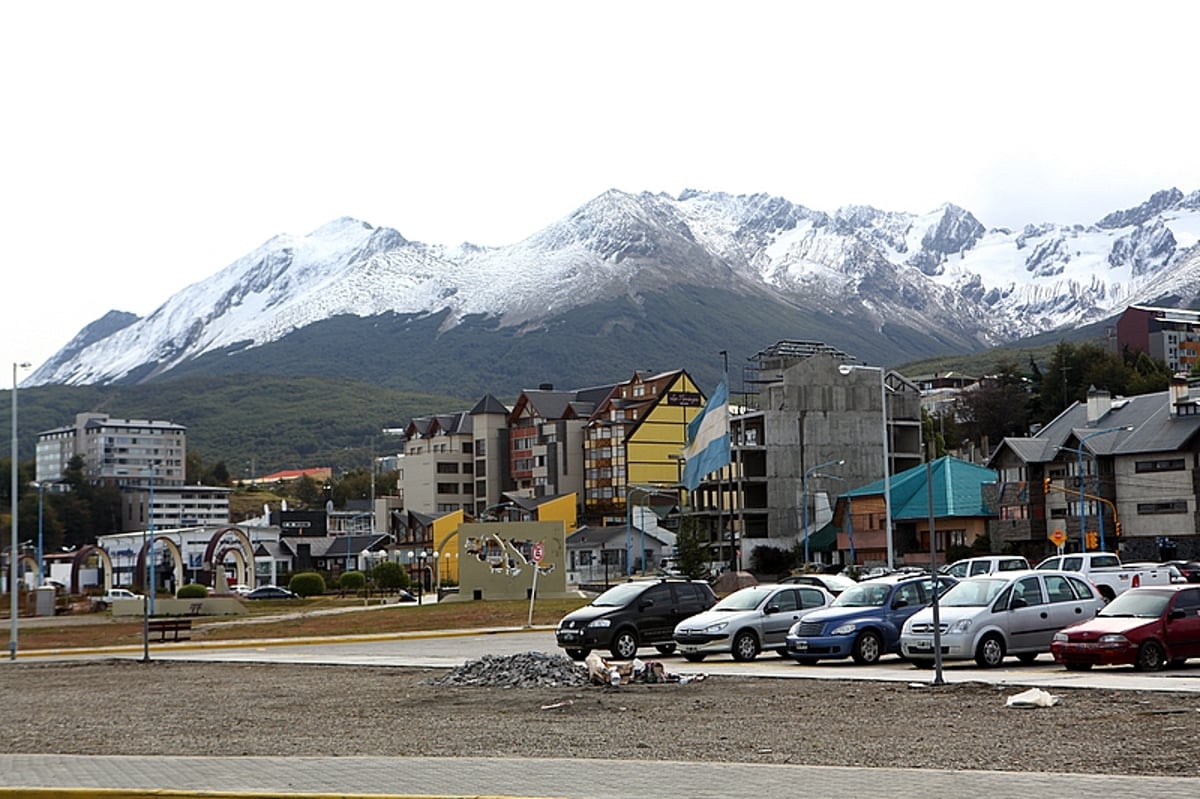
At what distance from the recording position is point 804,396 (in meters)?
110

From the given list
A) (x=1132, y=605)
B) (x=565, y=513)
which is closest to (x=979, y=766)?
(x=1132, y=605)

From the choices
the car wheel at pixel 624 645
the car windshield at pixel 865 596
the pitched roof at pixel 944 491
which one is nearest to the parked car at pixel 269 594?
the pitched roof at pixel 944 491

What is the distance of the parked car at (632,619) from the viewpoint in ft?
106

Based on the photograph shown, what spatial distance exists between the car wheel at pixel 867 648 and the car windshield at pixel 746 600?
368 cm

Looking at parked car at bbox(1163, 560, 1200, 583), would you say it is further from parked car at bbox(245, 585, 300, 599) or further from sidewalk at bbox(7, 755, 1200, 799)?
parked car at bbox(245, 585, 300, 599)

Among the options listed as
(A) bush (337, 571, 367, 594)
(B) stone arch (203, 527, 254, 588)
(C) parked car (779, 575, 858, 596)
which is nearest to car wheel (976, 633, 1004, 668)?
(C) parked car (779, 575, 858, 596)

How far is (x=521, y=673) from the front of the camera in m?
25.2

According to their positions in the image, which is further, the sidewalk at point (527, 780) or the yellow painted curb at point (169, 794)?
the yellow painted curb at point (169, 794)

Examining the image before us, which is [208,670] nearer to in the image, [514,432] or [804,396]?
[804,396]

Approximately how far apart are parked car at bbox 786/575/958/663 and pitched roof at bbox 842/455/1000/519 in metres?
66.5

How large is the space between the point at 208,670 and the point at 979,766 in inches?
930

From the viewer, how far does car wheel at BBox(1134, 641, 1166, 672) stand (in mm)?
23844

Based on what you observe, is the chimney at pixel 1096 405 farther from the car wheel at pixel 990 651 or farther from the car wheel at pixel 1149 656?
the car wheel at pixel 1149 656

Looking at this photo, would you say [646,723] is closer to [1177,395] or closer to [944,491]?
[1177,395]
